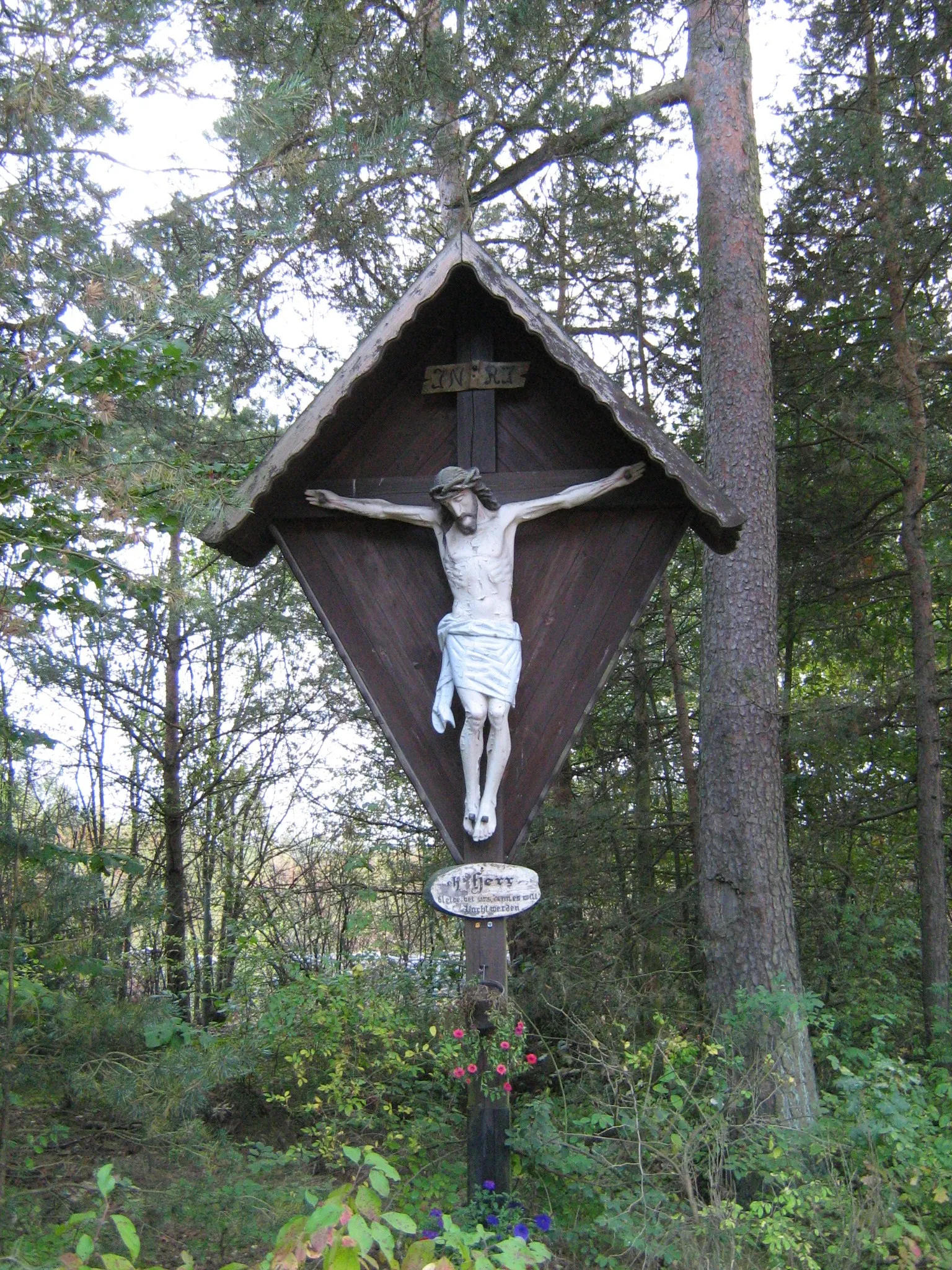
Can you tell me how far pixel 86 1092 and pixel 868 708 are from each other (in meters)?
5.05

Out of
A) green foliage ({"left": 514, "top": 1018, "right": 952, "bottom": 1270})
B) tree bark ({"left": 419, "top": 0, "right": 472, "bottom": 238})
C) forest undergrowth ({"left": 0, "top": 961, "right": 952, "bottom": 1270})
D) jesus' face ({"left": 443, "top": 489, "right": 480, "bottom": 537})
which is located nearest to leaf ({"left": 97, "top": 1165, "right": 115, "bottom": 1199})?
forest undergrowth ({"left": 0, "top": 961, "right": 952, "bottom": 1270})

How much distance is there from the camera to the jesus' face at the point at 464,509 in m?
3.72

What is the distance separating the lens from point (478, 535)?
3.77 m

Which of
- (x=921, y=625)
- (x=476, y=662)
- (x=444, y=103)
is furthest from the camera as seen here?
(x=921, y=625)

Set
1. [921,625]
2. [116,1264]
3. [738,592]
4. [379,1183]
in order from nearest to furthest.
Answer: [116,1264], [379,1183], [738,592], [921,625]

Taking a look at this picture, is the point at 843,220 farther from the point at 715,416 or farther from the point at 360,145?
the point at 360,145

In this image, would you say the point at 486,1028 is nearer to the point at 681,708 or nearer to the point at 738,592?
the point at 738,592

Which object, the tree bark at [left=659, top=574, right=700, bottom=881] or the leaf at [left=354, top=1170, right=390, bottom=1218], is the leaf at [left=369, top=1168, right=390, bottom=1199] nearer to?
the leaf at [left=354, top=1170, right=390, bottom=1218]

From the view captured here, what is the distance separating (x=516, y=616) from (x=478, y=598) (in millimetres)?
229

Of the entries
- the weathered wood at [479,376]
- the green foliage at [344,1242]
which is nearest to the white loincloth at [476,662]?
the weathered wood at [479,376]

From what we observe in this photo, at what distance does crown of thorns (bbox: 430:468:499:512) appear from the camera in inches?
146

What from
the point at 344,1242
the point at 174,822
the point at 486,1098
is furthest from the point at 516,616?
the point at 174,822

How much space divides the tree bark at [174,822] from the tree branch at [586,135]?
3593 millimetres

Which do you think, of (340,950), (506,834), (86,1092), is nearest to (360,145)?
(506,834)
